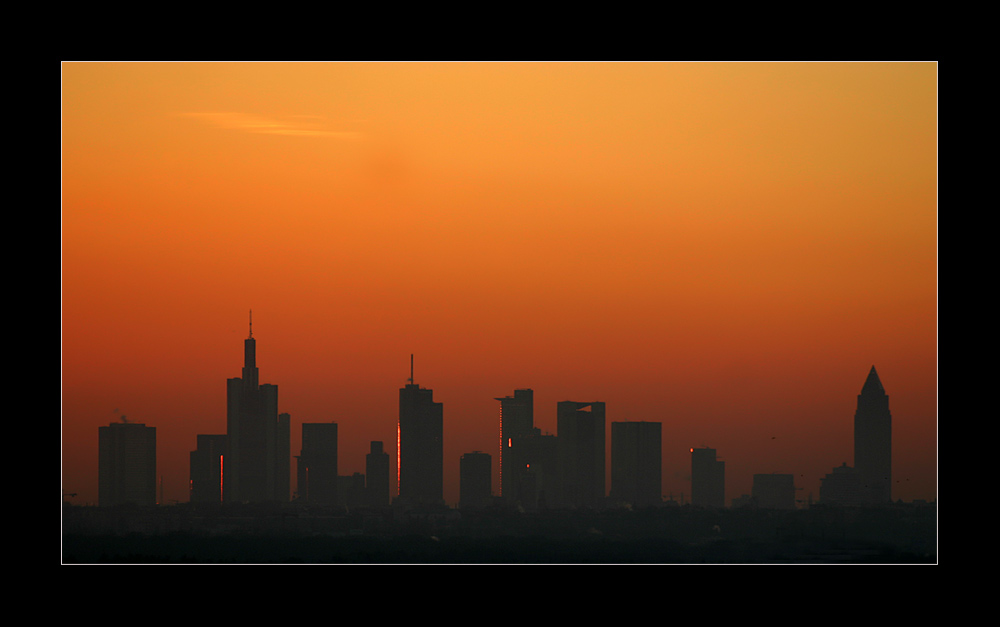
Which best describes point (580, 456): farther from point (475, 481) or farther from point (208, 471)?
point (208, 471)

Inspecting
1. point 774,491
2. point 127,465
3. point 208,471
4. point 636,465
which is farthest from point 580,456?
point 127,465

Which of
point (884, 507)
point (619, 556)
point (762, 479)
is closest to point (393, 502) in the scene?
point (619, 556)

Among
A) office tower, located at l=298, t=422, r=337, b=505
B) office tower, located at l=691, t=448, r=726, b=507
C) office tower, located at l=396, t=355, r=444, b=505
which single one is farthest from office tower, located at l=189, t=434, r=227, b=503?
office tower, located at l=691, t=448, r=726, b=507

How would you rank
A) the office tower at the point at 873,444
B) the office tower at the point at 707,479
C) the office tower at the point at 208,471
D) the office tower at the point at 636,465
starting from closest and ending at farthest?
the office tower at the point at 873,444 → the office tower at the point at 707,479 → the office tower at the point at 636,465 → the office tower at the point at 208,471

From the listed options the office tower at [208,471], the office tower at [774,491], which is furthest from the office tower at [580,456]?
the office tower at [208,471]

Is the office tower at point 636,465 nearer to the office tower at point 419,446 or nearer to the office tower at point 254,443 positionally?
the office tower at point 419,446

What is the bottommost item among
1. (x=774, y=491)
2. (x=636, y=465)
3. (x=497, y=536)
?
(x=497, y=536)

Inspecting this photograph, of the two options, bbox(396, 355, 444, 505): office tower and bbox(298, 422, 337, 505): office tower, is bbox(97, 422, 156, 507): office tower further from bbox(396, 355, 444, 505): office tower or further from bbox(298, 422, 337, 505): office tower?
bbox(396, 355, 444, 505): office tower
